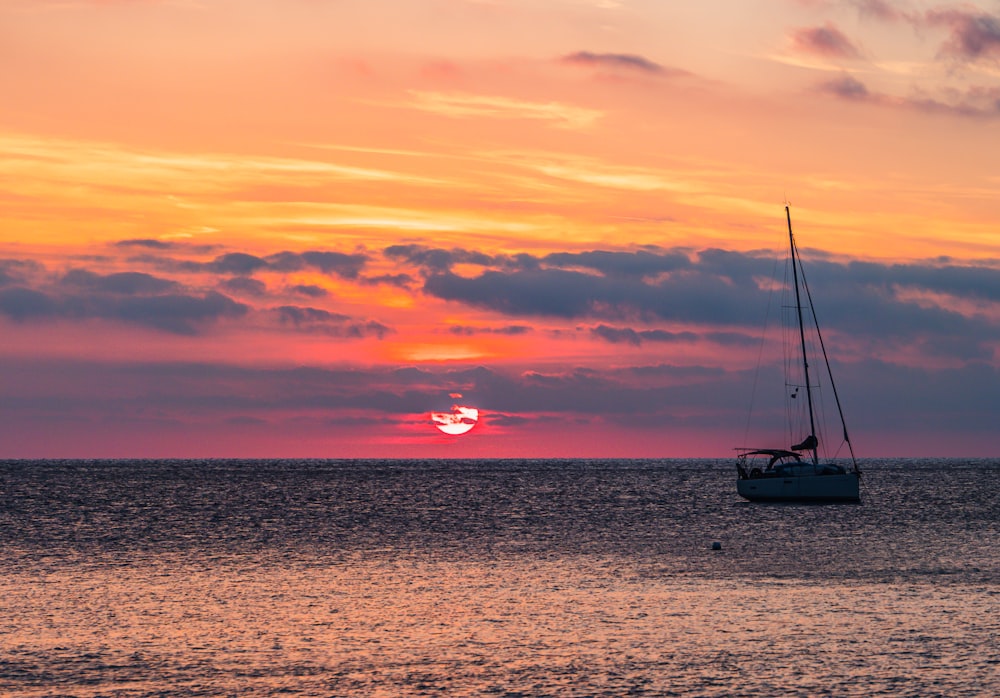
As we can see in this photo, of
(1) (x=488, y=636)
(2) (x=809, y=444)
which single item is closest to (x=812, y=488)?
(2) (x=809, y=444)

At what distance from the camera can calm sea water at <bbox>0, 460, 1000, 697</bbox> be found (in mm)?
32469

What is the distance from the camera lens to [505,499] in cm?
14438

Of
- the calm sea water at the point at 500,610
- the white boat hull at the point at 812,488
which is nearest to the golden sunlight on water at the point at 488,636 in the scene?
the calm sea water at the point at 500,610

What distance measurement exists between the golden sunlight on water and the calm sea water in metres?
0.13

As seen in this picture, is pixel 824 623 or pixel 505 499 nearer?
pixel 824 623

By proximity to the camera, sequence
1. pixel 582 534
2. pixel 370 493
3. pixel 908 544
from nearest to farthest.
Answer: pixel 908 544
pixel 582 534
pixel 370 493

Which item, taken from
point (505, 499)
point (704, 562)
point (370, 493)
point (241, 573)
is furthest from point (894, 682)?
point (370, 493)

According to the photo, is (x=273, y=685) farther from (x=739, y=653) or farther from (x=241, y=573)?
(x=241, y=573)

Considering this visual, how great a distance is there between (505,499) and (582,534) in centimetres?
6002

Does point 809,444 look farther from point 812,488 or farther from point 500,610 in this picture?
point 500,610

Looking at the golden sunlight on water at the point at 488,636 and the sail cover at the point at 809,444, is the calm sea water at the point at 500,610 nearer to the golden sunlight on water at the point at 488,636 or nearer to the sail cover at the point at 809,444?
the golden sunlight on water at the point at 488,636

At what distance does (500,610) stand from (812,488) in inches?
2862

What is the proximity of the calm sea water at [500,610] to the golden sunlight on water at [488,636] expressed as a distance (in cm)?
13

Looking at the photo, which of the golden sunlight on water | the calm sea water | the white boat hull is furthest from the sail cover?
the golden sunlight on water
